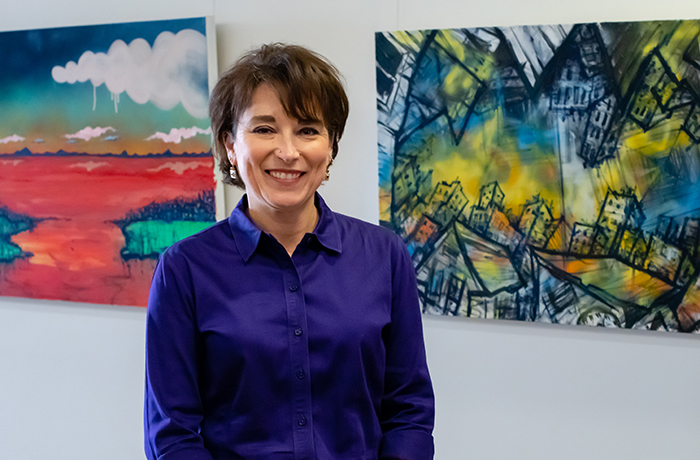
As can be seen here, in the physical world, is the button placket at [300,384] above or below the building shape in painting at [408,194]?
below

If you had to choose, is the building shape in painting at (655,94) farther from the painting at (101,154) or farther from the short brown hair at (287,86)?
the painting at (101,154)

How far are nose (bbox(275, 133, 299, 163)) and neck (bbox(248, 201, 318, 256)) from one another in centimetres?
12

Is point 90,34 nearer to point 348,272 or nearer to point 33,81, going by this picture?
point 33,81

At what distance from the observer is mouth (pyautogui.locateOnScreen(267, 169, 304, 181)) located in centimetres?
106

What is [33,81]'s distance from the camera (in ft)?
7.08

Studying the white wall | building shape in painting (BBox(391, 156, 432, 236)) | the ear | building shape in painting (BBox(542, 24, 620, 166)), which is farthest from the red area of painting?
building shape in painting (BBox(542, 24, 620, 166))

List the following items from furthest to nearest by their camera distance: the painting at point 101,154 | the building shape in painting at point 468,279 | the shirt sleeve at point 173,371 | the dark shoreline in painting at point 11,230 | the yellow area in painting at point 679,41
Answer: the dark shoreline in painting at point 11,230 → the painting at point 101,154 → the building shape in painting at point 468,279 → the yellow area in painting at point 679,41 → the shirt sleeve at point 173,371

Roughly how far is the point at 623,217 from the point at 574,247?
157 millimetres

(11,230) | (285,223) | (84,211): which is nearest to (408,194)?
(285,223)

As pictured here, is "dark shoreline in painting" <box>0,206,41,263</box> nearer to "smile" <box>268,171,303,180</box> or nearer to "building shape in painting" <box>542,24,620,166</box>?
"smile" <box>268,171,303,180</box>

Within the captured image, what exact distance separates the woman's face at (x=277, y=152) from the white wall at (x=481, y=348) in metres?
0.87

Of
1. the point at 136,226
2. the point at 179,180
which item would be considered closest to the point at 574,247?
the point at 179,180

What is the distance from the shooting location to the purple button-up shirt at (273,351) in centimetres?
102

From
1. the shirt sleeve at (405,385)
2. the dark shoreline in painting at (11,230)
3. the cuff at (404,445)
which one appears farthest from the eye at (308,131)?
the dark shoreline in painting at (11,230)
